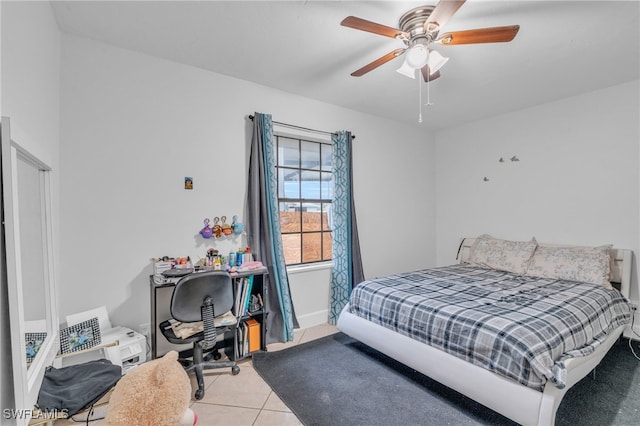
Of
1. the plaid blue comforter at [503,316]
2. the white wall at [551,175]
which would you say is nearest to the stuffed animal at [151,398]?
the plaid blue comforter at [503,316]

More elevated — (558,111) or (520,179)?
(558,111)

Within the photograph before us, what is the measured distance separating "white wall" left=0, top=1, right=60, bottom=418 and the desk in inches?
35.5

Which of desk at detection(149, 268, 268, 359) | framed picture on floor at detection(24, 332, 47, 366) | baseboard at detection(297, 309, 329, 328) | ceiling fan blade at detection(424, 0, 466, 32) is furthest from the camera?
baseboard at detection(297, 309, 329, 328)

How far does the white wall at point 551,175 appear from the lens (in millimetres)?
3021

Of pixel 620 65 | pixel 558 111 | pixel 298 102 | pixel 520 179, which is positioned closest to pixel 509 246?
pixel 520 179

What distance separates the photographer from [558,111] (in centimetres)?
344

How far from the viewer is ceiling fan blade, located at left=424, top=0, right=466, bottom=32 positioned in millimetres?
1444

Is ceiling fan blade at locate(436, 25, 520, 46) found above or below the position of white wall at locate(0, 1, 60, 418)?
above

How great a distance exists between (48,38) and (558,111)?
4720mm

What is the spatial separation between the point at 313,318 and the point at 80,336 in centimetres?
208

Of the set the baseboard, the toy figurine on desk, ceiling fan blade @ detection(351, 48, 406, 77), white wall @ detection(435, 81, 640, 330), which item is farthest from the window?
white wall @ detection(435, 81, 640, 330)

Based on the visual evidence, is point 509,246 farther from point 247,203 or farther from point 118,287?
point 118,287

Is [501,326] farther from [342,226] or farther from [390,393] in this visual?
[342,226]

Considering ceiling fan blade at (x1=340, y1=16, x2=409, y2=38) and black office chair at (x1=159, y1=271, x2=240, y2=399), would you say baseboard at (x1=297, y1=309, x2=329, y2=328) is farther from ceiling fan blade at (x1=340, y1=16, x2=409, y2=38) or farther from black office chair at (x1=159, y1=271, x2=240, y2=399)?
ceiling fan blade at (x1=340, y1=16, x2=409, y2=38)
